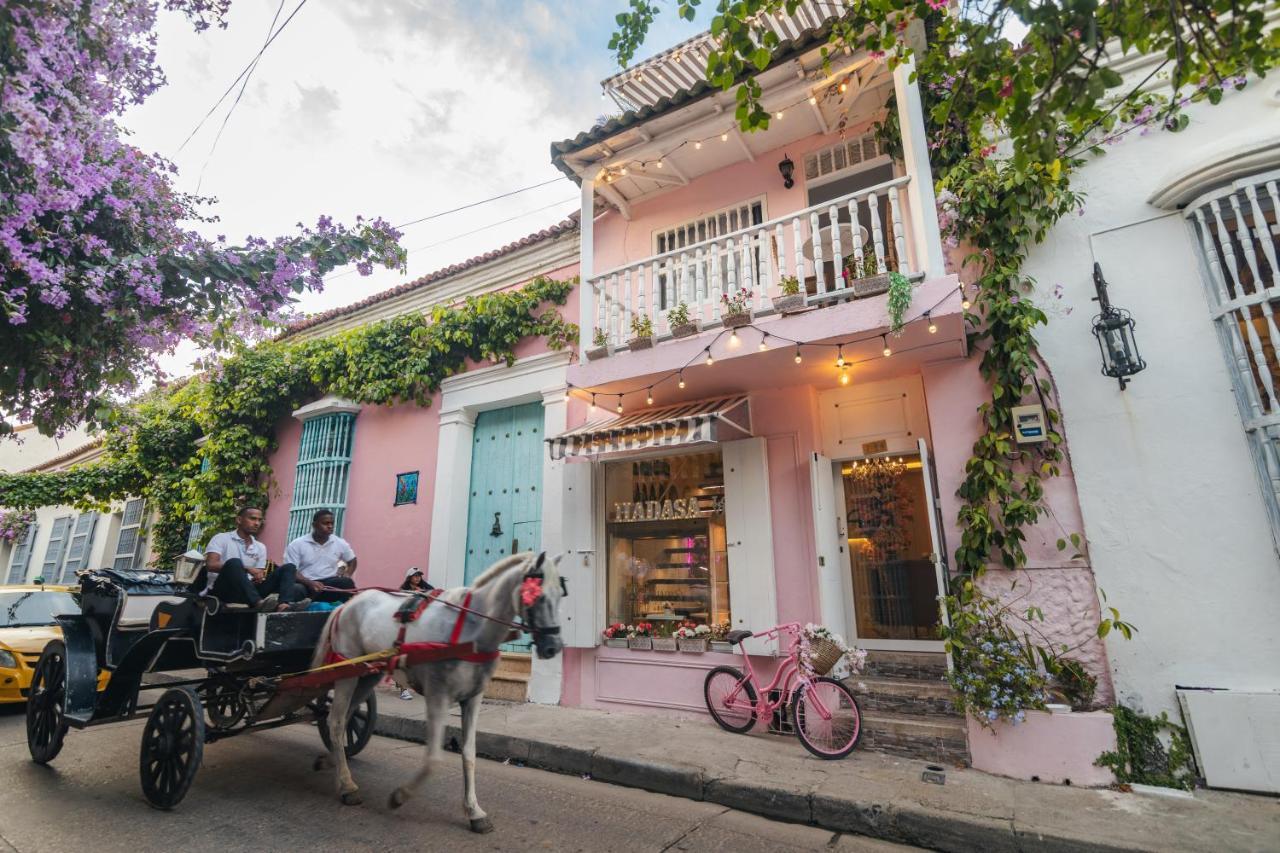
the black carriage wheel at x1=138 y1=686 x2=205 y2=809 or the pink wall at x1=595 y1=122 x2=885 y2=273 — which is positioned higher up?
the pink wall at x1=595 y1=122 x2=885 y2=273

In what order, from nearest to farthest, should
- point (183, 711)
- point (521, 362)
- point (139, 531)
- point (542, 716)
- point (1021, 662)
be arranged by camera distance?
point (183, 711) < point (1021, 662) < point (542, 716) < point (521, 362) < point (139, 531)

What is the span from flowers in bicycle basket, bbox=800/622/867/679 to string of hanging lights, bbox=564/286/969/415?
2522 mm

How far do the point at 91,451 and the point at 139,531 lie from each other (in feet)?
18.4

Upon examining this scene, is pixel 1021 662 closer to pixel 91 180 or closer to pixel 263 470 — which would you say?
pixel 91 180

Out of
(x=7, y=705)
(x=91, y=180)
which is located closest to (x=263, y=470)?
(x=7, y=705)

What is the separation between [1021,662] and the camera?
15.8 ft

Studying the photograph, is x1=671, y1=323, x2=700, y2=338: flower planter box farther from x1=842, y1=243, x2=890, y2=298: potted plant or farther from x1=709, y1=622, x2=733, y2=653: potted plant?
x1=709, y1=622, x2=733, y2=653: potted plant

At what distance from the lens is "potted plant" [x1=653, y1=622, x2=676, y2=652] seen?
22.1ft

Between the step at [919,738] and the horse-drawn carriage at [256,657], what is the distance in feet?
11.2

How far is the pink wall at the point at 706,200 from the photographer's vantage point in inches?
292

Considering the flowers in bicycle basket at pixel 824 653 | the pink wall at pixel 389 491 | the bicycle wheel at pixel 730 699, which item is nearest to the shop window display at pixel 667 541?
the bicycle wheel at pixel 730 699

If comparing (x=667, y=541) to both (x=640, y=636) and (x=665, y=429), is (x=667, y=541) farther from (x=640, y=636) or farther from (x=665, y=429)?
(x=665, y=429)

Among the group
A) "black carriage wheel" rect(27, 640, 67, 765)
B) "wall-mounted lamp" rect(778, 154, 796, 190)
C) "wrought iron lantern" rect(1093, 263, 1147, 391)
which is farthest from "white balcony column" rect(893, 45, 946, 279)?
"black carriage wheel" rect(27, 640, 67, 765)

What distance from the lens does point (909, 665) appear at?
598cm
